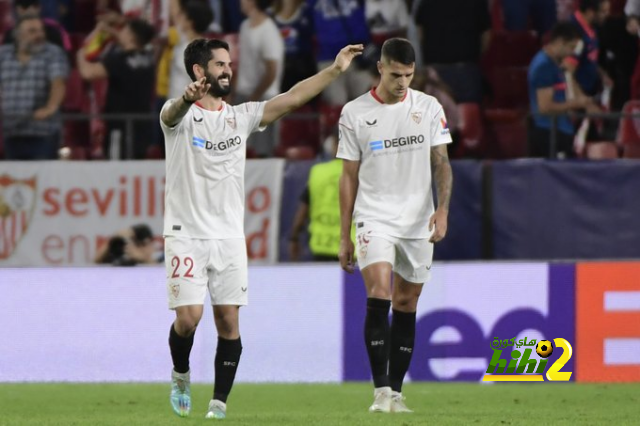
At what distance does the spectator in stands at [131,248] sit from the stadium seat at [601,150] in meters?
4.56

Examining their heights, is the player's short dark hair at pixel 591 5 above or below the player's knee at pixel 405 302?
above

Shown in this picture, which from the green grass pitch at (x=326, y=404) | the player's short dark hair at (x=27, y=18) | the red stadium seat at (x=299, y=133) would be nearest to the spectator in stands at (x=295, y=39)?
the red stadium seat at (x=299, y=133)

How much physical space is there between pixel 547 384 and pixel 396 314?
3471mm

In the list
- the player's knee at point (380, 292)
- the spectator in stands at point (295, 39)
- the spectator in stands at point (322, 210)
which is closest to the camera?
the player's knee at point (380, 292)

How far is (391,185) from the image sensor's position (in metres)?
9.90

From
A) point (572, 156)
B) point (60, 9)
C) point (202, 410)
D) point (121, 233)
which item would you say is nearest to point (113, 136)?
point (121, 233)

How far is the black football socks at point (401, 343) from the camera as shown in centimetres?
1005

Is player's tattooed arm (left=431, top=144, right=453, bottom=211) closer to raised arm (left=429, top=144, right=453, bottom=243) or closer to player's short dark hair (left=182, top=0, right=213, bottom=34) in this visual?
raised arm (left=429, top=144, right=453, bottom=243)

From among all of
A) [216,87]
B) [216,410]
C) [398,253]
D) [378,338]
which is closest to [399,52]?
[216,87]

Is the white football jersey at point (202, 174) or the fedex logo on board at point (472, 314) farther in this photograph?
the fedex logo on board at point (472, 314)

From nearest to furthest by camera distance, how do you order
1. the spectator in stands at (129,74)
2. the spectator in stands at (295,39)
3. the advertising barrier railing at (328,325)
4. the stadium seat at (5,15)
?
the advertising barrier railing at (328,325)
the spectator in stands at (129,74)
the spectator in stands at (295,39)
the stadium seat at (5,15)

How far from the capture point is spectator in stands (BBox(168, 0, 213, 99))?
15.7 metres

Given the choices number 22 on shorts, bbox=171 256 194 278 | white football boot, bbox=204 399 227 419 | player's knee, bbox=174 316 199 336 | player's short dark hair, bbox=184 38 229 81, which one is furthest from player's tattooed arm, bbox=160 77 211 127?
white football boot, bbox=204 399 227 419

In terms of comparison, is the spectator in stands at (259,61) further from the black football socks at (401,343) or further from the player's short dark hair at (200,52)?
the player's short dark hair at (200,52)
